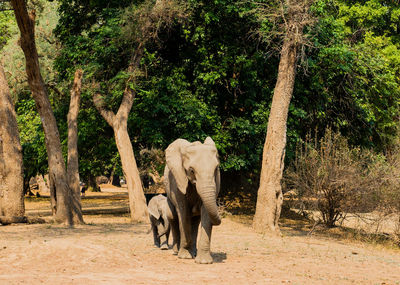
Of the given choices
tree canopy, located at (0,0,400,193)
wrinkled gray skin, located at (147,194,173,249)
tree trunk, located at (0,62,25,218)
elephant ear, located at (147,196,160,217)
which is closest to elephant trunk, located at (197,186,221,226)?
wrinkled gray skin, located at (147,194,173,249)

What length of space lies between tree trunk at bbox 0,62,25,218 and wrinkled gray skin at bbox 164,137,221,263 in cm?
858

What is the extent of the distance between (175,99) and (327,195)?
678cm

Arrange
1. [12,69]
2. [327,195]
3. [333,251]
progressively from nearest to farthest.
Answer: [333,251] < [327,195] < [12,69]

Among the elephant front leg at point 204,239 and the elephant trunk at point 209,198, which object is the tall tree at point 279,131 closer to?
the elephant front leg at point 204,239

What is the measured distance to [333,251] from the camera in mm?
13547

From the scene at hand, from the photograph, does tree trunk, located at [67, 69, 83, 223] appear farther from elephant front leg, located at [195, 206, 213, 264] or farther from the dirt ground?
elephant front leg, located at [195, 206, 213, 264]

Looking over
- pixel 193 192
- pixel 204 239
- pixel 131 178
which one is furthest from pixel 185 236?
pixel 131 178

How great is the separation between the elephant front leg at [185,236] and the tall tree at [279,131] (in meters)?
6.84

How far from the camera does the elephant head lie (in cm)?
973

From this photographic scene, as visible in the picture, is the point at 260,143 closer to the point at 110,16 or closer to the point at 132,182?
the point at 132,182

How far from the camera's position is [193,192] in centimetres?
1073

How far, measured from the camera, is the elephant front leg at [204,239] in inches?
406

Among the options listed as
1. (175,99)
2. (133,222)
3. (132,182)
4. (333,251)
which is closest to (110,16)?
(175,99)

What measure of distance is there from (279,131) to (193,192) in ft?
25.3
